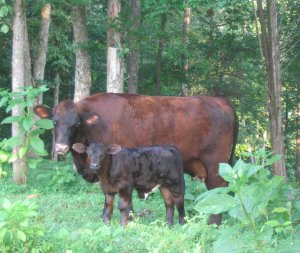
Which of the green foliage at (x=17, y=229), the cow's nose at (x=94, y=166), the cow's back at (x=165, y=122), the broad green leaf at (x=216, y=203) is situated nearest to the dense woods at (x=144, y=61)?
the green foliage at (x=17, y=229)

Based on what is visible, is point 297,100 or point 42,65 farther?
point 297,100

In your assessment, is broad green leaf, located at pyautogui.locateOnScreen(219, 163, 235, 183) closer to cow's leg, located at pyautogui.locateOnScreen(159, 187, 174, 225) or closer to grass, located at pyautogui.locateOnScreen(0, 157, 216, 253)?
grass, located at pyautogui.locateOnScreen(0, 157, 216, 253)

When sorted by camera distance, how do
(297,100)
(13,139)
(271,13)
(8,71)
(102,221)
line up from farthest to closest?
(297,100)
(8,71)
(271,13)
(13,139)
(102,221)

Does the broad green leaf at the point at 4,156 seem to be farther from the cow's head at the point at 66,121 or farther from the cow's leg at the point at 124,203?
the cow's leg at the point at 124,203

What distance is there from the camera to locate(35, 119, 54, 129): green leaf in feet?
26.7

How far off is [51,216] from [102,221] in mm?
721

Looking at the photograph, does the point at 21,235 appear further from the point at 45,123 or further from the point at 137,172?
the point at 45,123

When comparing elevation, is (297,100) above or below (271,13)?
below

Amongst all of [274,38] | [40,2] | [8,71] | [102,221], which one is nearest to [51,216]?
[102,221]

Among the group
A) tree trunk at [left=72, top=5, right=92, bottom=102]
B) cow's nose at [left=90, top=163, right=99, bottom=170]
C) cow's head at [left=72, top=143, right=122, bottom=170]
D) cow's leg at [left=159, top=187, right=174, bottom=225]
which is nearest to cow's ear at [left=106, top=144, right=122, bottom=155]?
cow's head at [left=72, top=143, right=122, bottom=170]

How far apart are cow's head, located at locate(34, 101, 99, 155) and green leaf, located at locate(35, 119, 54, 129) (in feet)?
1.35

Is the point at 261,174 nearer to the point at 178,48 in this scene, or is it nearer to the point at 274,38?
the point at 274,38

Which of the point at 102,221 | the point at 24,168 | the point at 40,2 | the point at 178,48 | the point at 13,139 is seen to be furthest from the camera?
the point at 178,48

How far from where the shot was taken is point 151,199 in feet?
29.4
